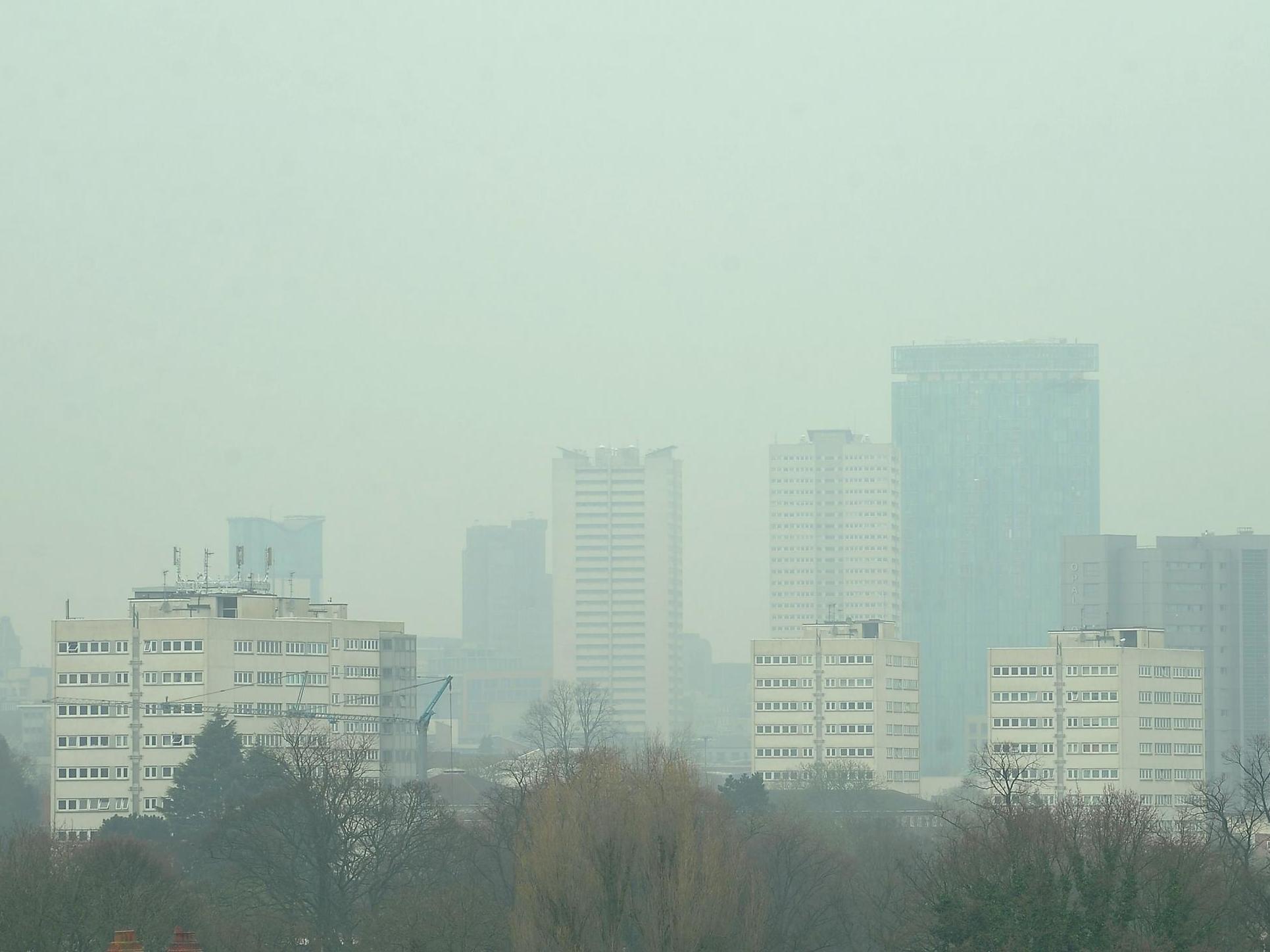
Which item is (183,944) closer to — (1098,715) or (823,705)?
(1098,715)

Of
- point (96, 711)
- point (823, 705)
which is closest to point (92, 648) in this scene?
point (96, 711)

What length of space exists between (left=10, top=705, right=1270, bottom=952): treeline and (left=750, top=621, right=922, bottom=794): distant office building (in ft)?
196

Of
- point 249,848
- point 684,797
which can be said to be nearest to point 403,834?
point 249,848

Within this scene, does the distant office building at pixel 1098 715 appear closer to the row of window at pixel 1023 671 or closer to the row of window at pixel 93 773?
the row of window at pixel 1023 671

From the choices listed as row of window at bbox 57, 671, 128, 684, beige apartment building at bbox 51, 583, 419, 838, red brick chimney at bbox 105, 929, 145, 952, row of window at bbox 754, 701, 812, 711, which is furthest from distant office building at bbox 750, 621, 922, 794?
red brick chimney at bbox 105, 929, 145, 952

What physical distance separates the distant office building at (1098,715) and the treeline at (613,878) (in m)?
55.0

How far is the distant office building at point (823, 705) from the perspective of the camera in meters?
164

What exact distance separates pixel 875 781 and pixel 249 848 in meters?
79.9

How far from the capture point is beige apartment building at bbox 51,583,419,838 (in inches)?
5379

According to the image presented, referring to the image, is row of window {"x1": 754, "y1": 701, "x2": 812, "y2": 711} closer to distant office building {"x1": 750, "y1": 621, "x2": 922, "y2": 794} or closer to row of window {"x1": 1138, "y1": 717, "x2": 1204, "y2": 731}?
distant office building {"x1": 750, "y1": 621, "x2": 922, "y2": 794}

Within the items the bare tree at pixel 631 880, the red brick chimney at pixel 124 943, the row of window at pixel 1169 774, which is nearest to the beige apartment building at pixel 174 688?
the row of window at pixel 1169 774

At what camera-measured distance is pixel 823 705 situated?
164500mm

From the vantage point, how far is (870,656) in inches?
6486

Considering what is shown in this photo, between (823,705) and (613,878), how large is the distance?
101114 mm
